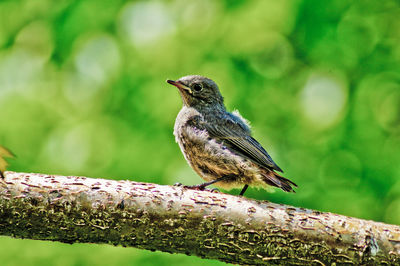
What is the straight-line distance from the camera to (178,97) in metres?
6.06

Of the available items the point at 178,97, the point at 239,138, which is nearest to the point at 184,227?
the point at 239,138

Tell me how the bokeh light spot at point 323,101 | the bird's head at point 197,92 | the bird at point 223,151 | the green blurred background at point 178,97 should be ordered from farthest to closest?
1. the bokeh light spot at point 323,101
2. the green blurred background at point 178,97
3. the bird's head at point 197,92
4. the bird at point 223,151

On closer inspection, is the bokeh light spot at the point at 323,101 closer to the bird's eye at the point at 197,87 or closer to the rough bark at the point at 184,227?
the bird's eye at the point at 197,87

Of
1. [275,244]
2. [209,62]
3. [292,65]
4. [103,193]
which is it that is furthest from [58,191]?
[292,65]

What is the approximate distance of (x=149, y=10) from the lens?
6367 mm

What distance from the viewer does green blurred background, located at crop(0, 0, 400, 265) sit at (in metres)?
5.73

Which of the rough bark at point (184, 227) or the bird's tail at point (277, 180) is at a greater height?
the bird's tail at point (277, 180)

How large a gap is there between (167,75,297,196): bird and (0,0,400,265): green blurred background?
722mm

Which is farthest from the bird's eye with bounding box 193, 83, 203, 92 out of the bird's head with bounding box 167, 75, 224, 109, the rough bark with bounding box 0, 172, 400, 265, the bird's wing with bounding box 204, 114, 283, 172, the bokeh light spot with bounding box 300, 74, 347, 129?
the rough bark with bounding box 0, 172, 400, 265

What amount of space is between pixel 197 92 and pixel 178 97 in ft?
2.02

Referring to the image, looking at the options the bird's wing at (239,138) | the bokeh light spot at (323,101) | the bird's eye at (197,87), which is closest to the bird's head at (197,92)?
the bird's eye at (197,87)

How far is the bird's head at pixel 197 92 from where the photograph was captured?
5.46m

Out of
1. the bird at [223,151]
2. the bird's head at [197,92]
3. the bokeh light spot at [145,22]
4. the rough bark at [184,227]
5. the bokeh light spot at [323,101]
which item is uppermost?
the bokeh light spot at [145,22]

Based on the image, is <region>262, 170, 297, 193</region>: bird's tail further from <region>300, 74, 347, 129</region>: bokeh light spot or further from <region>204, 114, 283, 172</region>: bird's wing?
<region>300, 74, 347, 129</region>: bokeh light spot
